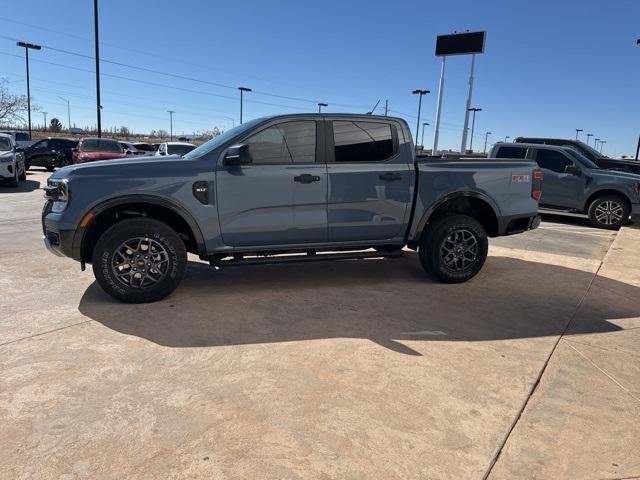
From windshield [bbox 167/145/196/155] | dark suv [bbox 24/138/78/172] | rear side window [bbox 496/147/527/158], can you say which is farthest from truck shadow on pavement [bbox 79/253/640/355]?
dark suv [bbox 24/138/78/172]

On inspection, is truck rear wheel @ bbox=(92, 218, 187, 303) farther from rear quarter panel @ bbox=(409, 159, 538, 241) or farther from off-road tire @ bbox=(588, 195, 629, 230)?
off-road tire @ bbox=(588, 195, 629, 230)

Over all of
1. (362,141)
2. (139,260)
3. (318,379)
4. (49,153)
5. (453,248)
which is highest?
(362,141)

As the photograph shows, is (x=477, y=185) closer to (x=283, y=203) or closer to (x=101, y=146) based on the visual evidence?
(x=283, y=203)

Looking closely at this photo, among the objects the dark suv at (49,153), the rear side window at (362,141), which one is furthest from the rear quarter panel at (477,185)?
the dark suv at (49,153)

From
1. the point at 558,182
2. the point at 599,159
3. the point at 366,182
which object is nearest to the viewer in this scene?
the point at 366,182

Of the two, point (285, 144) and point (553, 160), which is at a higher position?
point (553, 160)

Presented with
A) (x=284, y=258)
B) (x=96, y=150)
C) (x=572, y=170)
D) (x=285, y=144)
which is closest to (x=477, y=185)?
(x=285, y=144)

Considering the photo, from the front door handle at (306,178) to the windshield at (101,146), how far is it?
1462cm

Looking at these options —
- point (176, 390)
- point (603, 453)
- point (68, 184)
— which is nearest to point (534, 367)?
point (603, 453)

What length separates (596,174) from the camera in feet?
35.8

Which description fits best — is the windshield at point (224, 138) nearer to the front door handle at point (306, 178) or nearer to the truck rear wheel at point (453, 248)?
the front door handle at point (306, 178)

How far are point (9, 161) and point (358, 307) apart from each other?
13239mm

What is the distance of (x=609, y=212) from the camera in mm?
10977

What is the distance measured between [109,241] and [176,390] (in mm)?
1916
